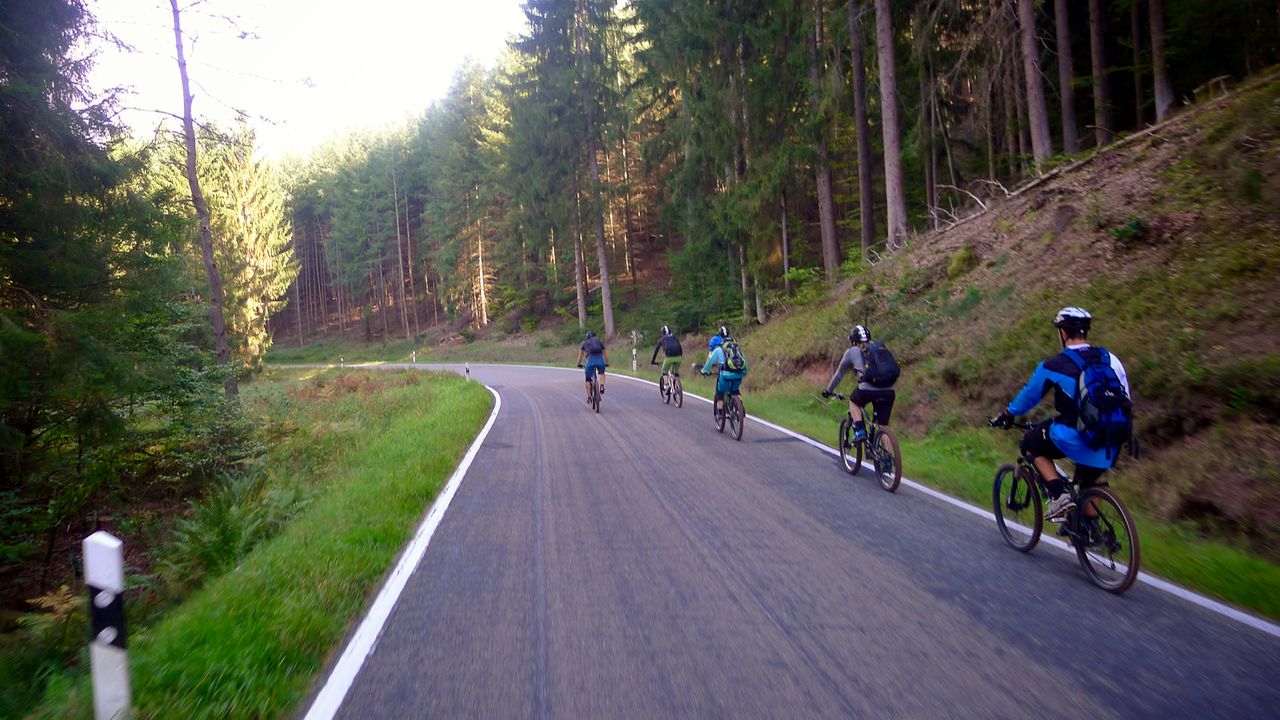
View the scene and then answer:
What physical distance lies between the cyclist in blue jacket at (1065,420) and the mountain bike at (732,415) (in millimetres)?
6073

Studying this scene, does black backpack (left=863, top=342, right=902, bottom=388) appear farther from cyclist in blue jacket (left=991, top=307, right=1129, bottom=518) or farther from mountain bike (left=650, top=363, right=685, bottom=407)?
mountain bike (left=650, top=363, right=685, bottom=407)

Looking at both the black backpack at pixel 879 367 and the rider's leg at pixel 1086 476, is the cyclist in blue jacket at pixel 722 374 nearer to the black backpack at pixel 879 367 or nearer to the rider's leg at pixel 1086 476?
the black backpack at pixel 879 367

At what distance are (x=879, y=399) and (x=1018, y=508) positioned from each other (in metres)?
3.01

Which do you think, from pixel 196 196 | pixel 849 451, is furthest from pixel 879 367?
pixel 196 196

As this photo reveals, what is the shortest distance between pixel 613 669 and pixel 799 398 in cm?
1337

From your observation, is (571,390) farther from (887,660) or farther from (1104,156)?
(887,660)

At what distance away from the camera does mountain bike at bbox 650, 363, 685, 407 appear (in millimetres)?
16266

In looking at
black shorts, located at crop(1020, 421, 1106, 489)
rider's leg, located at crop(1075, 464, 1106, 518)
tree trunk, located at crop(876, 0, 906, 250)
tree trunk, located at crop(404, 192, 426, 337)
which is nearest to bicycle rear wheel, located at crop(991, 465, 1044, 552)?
black shorts, located at crop(1020, 421, 1106, 489)

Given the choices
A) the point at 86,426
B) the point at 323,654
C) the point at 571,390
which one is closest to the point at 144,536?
the point at 86,426

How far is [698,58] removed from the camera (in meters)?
25.4

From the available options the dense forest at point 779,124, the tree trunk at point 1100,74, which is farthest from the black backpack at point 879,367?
the tree trunk at point 1100,74

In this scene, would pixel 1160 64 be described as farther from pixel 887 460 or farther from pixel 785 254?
pixel 887 460

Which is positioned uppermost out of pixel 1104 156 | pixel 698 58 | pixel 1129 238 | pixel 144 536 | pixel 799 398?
pixel 698 58

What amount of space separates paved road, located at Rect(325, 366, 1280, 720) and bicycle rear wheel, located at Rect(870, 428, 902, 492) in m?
0.26
